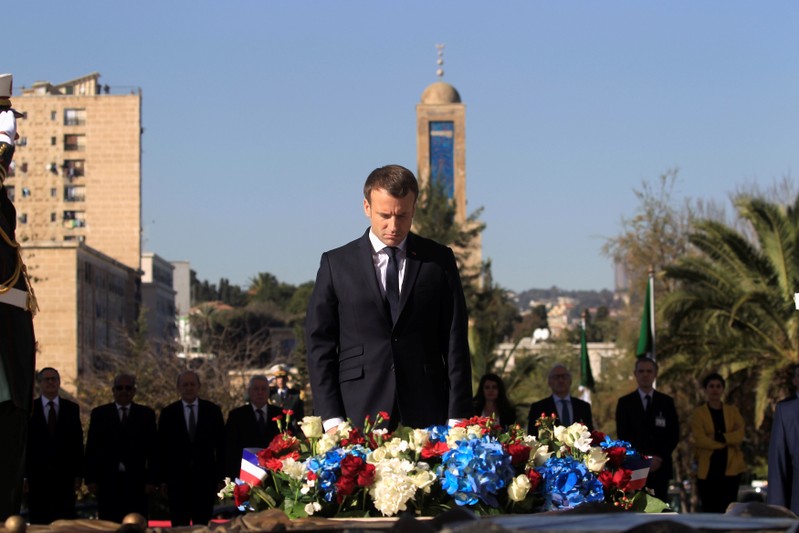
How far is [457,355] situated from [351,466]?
2.09 m

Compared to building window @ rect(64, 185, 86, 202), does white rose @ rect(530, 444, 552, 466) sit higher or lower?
lower

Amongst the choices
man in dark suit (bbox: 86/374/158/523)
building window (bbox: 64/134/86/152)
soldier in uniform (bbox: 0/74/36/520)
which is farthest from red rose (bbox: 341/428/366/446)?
building window (bbox: 64/134/86/152)

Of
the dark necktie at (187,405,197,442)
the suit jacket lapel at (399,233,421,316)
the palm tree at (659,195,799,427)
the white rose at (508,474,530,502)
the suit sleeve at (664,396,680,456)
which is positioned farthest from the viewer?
→ the palm tree at (659,195,799,427)

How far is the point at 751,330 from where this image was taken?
26.8 metres

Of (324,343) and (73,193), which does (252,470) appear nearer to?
(324,343)

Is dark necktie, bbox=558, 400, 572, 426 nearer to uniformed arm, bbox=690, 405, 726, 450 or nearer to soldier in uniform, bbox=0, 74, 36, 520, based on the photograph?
uniformed arm, bbox=690, 405, 726, 450

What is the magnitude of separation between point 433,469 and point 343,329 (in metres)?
2.03

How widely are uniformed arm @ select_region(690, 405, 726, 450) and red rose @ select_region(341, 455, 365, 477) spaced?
10069 millimetres

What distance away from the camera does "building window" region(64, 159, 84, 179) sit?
382ft

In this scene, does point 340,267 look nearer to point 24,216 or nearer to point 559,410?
point 559,410

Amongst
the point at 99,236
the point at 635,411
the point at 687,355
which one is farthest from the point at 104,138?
the point at 635,411

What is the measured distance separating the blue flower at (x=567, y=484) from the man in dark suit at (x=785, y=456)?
12.3ft

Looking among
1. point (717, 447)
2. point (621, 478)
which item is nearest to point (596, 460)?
point (621, 478)

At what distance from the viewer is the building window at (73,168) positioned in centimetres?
11644
